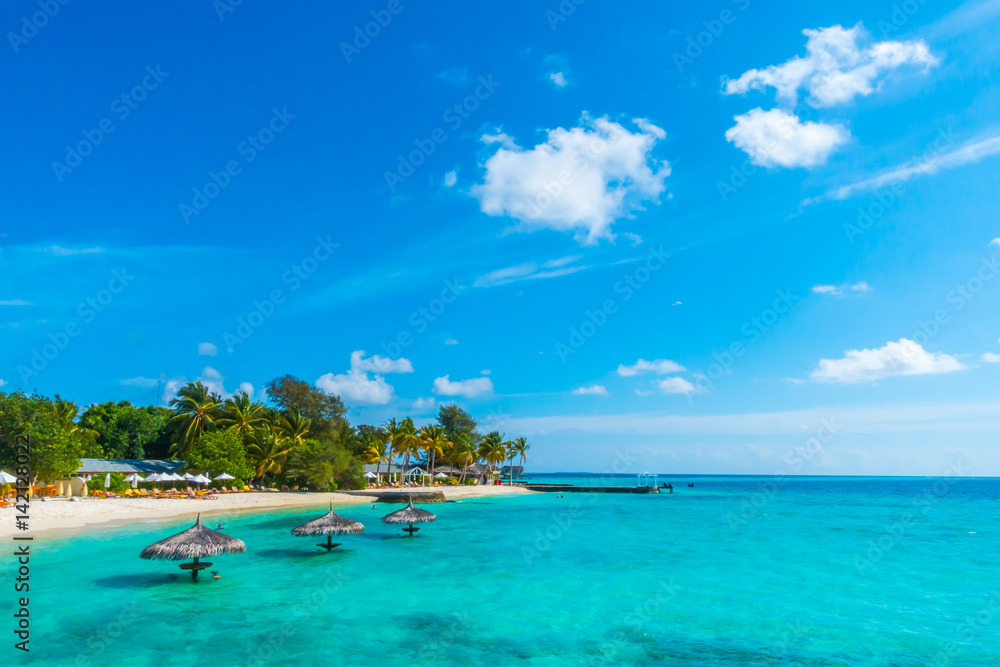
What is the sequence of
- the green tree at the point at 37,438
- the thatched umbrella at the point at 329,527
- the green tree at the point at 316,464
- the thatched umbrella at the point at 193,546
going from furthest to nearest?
the green tree at the point at 316,464 → the green tree at the point at 37,438 → the thatched umbrella at the point at 329,527 → the thatched umbrella at the point at 193,546

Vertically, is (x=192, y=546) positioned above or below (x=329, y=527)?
above

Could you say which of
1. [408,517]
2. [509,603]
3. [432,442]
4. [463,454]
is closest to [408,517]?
[408,517]

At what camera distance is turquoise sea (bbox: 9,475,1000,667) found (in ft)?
48.2

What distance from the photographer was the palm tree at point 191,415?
59.0m

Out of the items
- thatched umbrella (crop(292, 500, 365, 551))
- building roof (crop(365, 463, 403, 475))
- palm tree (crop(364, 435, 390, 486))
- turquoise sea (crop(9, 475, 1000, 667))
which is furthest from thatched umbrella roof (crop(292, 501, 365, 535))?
building roof (crop(365, 463, 403, 475))

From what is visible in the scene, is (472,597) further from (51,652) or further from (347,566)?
(51,652)

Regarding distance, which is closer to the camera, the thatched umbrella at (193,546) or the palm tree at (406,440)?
the thatched umbrella at (193,546)

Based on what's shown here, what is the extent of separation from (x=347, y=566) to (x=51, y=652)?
12.4 metres

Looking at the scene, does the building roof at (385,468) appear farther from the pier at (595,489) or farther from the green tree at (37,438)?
the green tree at (37,438)

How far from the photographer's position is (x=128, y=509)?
1593 inches

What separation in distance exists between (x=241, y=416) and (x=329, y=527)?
123 ft

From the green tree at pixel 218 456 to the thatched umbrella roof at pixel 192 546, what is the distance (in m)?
37.3

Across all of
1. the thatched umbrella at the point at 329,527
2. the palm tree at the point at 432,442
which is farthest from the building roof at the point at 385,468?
the thatched umbrella at the point at 329,527

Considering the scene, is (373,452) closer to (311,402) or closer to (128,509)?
(311,402)
